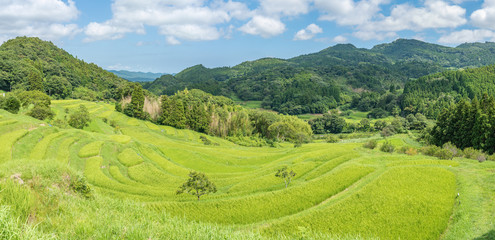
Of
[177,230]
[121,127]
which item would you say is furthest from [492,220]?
[121,127]

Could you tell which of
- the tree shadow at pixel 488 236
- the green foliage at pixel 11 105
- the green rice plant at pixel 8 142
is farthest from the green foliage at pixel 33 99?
the tree shadow at pixel 488 236

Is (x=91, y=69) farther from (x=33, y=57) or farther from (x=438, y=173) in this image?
(x=438, y=173)

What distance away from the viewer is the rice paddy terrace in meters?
15.3

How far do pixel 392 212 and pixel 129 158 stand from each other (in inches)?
1258

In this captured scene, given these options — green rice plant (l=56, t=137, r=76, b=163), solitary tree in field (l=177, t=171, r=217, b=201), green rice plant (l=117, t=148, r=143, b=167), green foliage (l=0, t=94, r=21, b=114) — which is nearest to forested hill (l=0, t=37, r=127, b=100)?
green foliage (l=0, t=94, r=21, b=114)

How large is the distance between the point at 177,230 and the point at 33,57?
156 m

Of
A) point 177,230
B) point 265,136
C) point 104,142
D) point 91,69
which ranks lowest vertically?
point 265,136

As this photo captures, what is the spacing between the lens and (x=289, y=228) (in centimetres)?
1559

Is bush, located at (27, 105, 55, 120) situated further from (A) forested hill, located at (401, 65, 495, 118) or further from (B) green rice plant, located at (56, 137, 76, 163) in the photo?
(A) forested hill, located at (401, 65, 495, 118)

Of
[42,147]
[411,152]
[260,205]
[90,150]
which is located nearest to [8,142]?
[42,147]

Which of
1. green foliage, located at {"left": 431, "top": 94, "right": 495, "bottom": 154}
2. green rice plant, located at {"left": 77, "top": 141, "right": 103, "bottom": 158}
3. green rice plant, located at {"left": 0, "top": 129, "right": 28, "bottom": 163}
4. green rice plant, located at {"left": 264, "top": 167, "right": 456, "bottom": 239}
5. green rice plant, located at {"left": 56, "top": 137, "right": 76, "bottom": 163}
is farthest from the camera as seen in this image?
green foliage, located at {"left": 431, "top": 94, "right": 495, "bottom": 154}

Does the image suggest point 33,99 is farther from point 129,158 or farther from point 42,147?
point 129,158

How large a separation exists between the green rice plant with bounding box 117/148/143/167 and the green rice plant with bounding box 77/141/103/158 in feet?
9.69

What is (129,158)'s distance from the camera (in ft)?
115
